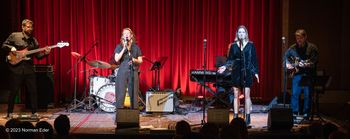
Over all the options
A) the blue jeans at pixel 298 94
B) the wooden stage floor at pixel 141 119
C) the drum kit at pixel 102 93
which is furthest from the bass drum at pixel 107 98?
the blue jeans at pixel 298 94

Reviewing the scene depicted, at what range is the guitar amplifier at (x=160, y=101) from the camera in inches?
458

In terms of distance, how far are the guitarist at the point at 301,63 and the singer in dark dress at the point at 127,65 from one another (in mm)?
3011

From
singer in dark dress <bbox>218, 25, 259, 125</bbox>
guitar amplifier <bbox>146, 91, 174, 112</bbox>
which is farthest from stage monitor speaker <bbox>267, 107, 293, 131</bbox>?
guitar amplifier <bbox>146, 91, 174, 112</bbox>

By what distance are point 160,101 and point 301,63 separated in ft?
9.90

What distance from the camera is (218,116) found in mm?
8914

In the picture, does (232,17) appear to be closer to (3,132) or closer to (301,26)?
(301,26)

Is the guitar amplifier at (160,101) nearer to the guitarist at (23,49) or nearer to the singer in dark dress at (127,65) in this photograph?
the singer in dark dress at (127,65)

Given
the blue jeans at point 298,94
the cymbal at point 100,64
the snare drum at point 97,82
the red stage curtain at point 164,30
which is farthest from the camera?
Answer: the red stage curtain at point 164,30

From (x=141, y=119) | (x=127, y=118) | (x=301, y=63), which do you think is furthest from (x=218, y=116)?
(x=301, y=63)

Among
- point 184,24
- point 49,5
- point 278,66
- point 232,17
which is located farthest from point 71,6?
point 278,66

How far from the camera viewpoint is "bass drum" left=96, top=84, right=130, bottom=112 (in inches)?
467

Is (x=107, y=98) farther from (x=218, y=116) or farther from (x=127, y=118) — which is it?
(x=218, y=116)

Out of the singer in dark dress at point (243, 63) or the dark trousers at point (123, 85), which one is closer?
the singer in dark dress at point (243, 63)

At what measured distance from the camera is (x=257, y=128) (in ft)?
32.4
